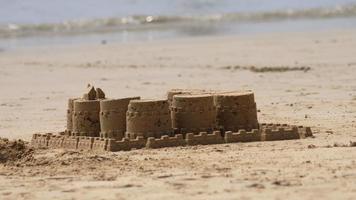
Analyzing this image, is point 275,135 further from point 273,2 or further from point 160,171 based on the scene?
point 273,2

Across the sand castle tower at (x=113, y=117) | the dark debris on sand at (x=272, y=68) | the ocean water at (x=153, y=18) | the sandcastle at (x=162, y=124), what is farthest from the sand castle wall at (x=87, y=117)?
the ocean water at (x=153, y=18)

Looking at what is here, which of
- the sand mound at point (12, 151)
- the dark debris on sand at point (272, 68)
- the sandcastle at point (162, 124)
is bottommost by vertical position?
the sand mound at point (12, 151)

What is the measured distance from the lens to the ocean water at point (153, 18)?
3500cm

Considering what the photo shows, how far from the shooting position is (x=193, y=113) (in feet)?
35.6

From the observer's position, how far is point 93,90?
11258 mm

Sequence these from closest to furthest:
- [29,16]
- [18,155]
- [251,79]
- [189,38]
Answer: [18,155]
[251,79]
[189,38]
[29,16]

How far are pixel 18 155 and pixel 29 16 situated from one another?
121ft

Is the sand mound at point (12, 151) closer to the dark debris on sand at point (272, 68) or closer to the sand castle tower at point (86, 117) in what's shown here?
the sand castle tower at point (86, 117)

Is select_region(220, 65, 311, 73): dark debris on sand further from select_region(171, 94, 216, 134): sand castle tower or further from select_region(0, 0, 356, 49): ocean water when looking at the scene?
select_region(0, 0, 356, 49): ocean water

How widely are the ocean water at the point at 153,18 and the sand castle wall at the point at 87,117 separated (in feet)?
69.6

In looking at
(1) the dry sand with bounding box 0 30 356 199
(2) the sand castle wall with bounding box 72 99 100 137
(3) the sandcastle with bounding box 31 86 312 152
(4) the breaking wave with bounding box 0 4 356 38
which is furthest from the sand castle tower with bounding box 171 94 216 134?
(4) the breaking wave with bounding box 0 4 356 38

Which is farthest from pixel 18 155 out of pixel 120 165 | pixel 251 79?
pixel 251 79

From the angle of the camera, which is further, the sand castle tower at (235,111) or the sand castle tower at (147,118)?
the sand castle tower at (235,111)

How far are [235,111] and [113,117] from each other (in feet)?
4.27
